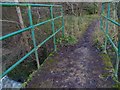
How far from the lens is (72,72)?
2627 mm

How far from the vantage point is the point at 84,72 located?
261 cm

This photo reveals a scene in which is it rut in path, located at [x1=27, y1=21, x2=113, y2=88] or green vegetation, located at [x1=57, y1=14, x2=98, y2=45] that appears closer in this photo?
rut in path, located at [x1=27, y1=21, x2=113, y2=88]

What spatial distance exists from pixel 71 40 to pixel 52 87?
2.60 metres

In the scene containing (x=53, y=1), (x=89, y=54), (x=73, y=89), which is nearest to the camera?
(x=73, y=89)

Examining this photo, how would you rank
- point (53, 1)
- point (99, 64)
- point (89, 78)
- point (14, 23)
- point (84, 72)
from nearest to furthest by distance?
point (89, 78) → point (84, 72) → point (99, 64) → point (14, 23) → point (53, 1)

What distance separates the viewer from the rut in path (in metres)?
2.26

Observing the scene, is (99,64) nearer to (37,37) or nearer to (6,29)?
(37,37)

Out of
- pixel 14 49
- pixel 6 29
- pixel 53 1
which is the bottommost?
pixel 14 49

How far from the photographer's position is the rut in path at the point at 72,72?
2255 millimetres

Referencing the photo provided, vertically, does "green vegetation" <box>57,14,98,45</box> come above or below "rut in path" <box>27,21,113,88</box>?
above

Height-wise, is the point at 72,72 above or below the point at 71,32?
below

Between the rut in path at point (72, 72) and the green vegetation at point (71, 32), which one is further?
the green vegetation at point (71, 32)

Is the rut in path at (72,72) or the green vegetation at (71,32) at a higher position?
the green vegetation at (71,32)

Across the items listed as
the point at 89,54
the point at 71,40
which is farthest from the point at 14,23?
the point at 89,54
